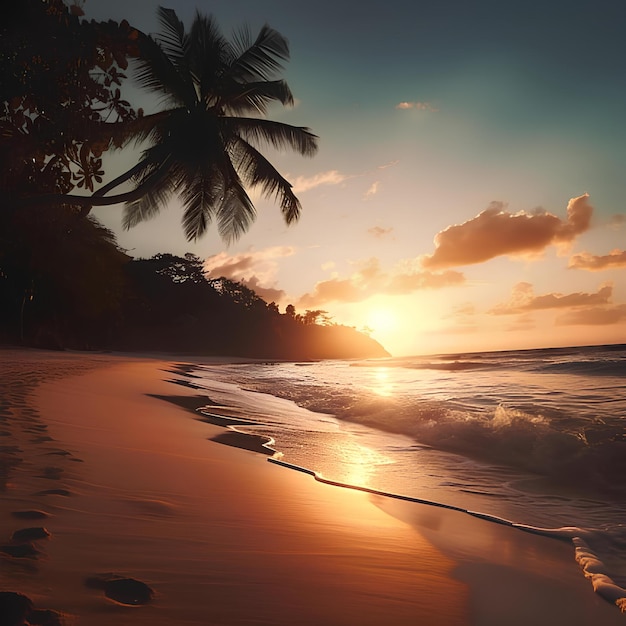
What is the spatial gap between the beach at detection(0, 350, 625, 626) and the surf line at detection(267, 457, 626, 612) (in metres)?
0.06

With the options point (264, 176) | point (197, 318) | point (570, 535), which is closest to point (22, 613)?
point (570, 535)

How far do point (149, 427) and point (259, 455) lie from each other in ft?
4.81

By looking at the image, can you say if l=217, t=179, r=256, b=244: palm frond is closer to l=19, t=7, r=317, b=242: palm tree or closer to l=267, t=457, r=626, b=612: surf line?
l=19, t=7, r=317, b=242: palm tree

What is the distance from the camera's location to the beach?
1574 millimetres

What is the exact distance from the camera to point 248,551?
2074 mm

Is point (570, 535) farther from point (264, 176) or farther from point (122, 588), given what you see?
point (264, 176)

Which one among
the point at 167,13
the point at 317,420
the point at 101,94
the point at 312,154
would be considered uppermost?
the point at 167,13

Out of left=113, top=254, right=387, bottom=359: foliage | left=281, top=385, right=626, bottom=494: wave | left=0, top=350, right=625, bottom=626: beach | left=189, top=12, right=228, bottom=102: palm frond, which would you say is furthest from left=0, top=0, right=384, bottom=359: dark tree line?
left=113, top=254, right=387, bottom=359: foliage

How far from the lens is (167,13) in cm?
1353

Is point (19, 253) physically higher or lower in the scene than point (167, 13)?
lower

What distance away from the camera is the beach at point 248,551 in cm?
157

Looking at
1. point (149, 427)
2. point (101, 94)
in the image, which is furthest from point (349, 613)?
point (101, 94)

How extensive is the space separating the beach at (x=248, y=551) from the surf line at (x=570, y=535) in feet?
0.20

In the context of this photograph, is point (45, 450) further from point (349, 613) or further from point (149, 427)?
point (349, 613)
